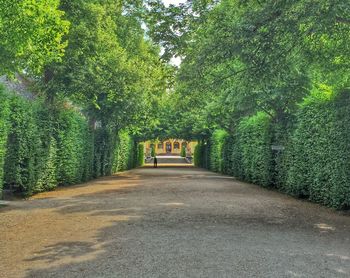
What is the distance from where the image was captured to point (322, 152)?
1214 cm

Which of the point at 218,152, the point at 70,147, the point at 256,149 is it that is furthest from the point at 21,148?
the point at 218,152

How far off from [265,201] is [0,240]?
8.38 meters

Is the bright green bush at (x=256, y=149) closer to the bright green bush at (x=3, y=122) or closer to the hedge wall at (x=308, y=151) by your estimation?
the hedge wall at (x=308, y=151)

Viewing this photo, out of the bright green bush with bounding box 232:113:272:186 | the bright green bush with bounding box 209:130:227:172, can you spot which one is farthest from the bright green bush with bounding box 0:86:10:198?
the bright green bush with bounding box 209:130:227:172

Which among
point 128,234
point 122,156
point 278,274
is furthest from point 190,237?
point 122,156

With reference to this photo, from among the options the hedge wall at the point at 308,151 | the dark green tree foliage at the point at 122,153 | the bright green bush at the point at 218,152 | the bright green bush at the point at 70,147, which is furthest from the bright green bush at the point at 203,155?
the bright green bush at the point at 70,147

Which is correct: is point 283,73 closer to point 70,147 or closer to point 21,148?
point 21,148

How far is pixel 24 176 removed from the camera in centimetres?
1346

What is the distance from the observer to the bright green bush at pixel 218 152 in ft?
104

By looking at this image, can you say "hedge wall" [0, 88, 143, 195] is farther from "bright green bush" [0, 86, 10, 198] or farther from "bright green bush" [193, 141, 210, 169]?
"bright green bush" [193, 141, 210, 169]

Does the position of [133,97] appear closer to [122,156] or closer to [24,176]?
[122,156]

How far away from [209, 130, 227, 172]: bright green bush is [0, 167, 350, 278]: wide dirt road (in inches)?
775

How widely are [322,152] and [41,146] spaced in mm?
10042

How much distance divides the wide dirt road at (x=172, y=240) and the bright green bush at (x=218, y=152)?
775 inches
